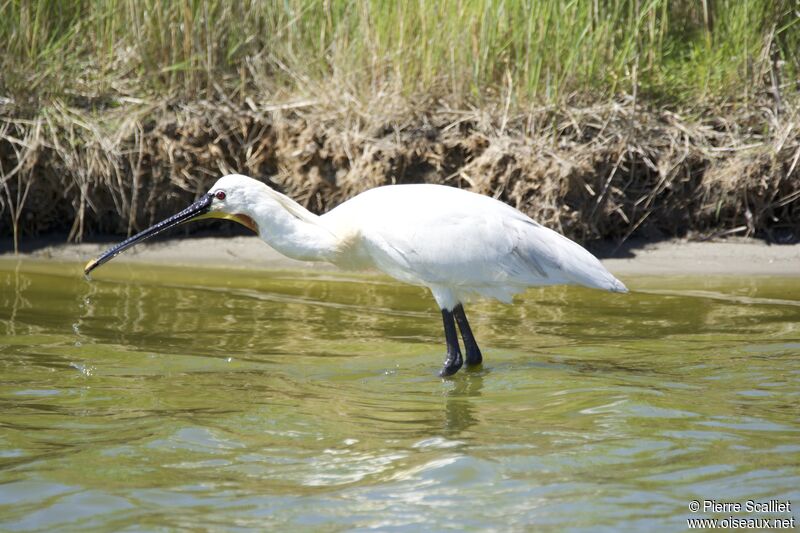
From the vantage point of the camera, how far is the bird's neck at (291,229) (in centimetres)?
609

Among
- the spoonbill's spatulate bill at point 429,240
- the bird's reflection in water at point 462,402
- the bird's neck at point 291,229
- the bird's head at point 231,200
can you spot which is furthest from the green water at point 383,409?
the bird's head at point 231,200

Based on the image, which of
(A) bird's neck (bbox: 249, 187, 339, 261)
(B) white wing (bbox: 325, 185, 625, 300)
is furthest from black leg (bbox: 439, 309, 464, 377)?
(A) bird's neck (bbox: 249, 187, 339, 261)

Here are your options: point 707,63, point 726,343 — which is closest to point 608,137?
point 707,63

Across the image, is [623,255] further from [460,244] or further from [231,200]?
[231,200]

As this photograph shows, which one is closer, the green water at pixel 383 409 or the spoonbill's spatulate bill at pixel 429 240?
the green water at pixel 383 409

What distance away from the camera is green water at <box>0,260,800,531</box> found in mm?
4023

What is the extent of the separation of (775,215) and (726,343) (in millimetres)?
3143

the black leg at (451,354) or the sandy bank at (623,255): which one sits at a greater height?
the sandy bank at (623,255)

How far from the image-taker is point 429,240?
601 cm

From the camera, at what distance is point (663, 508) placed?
397 centimetres

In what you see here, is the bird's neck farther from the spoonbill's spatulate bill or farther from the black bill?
the black bill

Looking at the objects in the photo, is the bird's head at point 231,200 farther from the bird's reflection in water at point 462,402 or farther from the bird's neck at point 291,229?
the bird's reflection in water at point 462,402

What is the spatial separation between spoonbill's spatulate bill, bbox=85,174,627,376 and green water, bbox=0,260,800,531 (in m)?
0.44

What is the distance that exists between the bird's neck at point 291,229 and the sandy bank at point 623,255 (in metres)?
2.96
